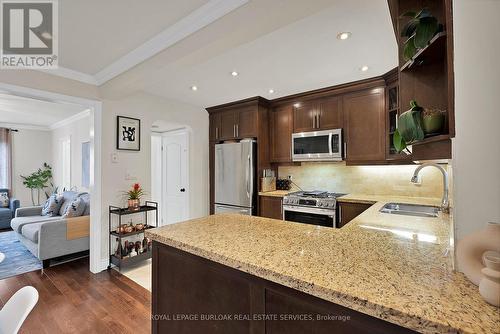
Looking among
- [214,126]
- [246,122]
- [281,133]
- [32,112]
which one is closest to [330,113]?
[281,133]

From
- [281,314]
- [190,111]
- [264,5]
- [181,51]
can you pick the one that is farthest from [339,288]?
[190,111]

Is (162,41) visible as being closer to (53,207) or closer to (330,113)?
(330,113)

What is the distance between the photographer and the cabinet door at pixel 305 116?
3.47m

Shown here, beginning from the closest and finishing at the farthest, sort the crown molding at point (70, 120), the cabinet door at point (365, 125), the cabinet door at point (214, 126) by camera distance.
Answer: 1. the cabinet door at point (365, 125)
2. the cabinet door at point (214, 126)
3. the crown molding at point (70, 120)

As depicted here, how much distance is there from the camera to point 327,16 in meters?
1.71

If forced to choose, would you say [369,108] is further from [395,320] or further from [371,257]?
[395,320]

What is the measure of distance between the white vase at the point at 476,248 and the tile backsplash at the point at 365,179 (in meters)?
2.74

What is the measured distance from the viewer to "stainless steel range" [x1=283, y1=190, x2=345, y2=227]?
117 inches

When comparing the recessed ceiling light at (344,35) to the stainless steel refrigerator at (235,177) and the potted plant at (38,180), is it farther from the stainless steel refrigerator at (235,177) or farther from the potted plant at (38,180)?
the potted plant at (38,180)

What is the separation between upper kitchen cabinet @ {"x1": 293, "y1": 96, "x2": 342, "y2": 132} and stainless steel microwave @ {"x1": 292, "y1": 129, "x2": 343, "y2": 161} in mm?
112

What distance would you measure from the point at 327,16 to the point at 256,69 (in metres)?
1.03

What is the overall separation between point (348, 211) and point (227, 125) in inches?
92.7

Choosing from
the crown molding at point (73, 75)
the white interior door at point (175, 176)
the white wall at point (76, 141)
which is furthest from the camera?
the white wall at point (76, 141)

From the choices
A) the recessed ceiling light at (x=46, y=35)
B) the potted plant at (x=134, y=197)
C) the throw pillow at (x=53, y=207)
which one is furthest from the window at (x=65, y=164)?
the recessed ceiling light at (x=46, y=35)
